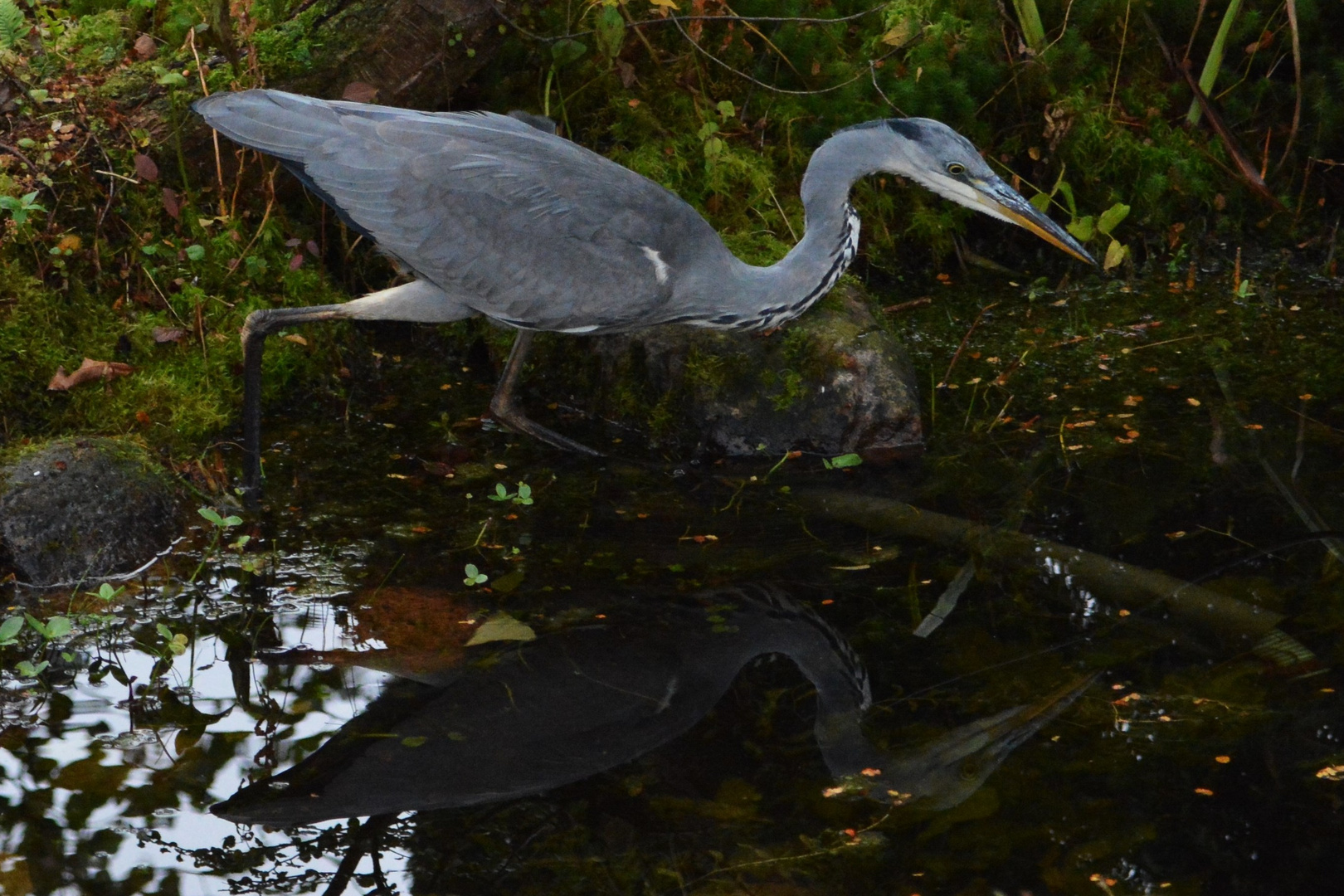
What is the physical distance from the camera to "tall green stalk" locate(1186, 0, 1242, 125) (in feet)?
20.6

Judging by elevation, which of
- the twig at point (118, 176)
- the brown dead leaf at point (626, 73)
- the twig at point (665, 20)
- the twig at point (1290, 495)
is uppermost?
the twig at point (665, 20)

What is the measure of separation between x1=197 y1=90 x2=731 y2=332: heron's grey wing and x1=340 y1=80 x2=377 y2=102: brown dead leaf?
1.48ft

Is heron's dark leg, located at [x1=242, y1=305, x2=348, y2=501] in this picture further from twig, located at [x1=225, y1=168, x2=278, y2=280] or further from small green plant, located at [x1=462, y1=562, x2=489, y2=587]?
small green plant, located at [x1=462, y1=562, x2=489, y2=587]

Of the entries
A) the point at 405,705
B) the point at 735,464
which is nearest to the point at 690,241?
the point at 735,464

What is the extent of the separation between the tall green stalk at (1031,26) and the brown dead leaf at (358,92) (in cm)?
326

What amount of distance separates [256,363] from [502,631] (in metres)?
1.57

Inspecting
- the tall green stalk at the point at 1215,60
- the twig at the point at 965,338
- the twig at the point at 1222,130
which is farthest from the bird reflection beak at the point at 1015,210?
the tall green stalk at the point at 1215,60

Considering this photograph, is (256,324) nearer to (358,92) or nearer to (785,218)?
(358,92)

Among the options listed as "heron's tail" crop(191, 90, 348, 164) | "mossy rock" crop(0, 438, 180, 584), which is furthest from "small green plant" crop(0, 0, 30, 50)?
"mossy rock" crop(0, 438, 180, 584)

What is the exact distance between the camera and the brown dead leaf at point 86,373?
4.93 metres

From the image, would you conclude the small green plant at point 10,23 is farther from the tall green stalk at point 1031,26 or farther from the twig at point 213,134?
the tall green stalk at point 1031,26

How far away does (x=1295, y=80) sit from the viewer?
21.9ft

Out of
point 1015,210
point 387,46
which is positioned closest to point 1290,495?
point 1015,210

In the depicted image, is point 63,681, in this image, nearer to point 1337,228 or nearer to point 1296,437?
point 1296,437
